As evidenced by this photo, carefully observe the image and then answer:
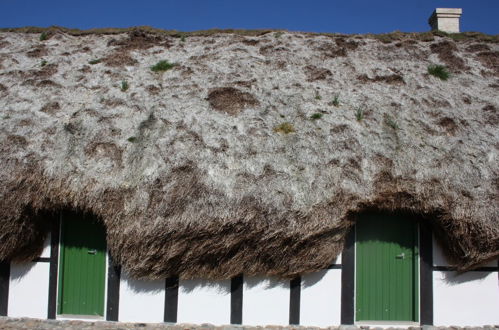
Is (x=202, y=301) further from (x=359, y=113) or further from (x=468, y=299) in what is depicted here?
(x=468, y=299)

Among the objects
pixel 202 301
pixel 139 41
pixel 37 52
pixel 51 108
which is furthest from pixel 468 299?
pixel 37 52

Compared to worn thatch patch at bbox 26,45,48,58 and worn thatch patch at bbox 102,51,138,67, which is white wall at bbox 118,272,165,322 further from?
worn thatch patch at bbox 26,45,48,58

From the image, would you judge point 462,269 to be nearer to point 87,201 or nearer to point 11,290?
point 87,201

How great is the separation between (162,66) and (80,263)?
4.56 m

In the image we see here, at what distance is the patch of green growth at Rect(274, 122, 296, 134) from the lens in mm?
7242

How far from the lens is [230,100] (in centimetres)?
782

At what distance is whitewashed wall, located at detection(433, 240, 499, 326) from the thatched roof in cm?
53

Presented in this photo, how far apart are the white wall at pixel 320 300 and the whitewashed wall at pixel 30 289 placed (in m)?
4.63

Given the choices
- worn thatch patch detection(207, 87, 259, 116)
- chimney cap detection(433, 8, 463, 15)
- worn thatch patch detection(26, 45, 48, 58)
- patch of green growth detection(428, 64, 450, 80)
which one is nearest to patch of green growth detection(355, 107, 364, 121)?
worn thatch patch detection(207, 87, 259, 116)

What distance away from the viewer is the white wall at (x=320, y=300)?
682 centimetres

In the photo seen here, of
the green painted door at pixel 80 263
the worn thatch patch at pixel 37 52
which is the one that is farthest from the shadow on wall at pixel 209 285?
the worn thatch patch at pixel 37 52

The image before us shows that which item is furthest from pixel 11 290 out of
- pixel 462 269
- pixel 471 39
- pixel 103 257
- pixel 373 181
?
pixel 471 39

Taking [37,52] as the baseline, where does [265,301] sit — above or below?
below

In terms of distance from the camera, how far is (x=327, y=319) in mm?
6828
